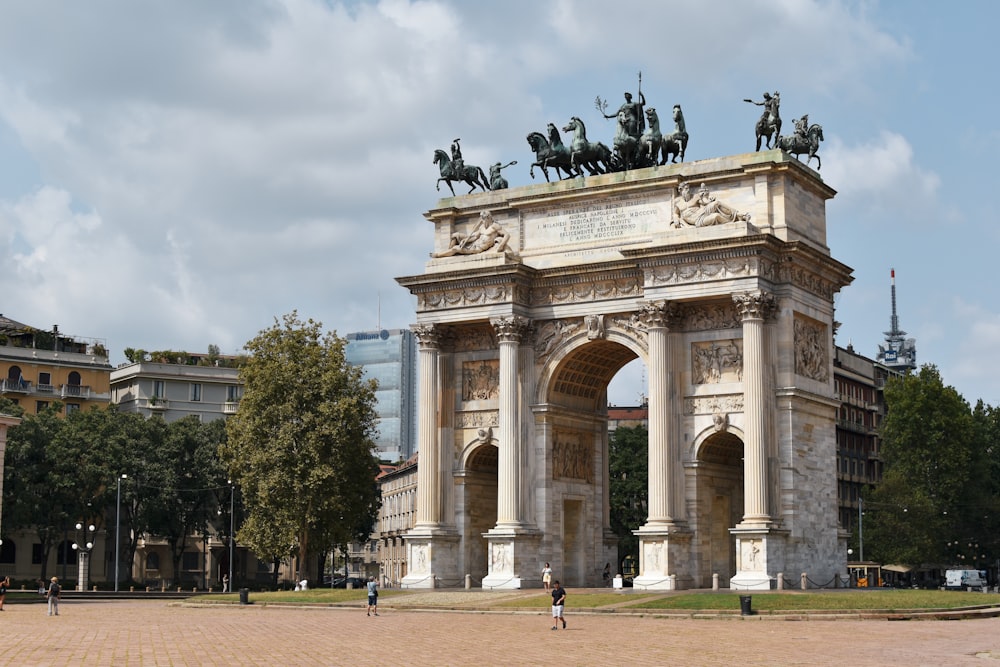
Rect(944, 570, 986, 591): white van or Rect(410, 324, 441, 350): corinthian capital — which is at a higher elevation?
Rect(410, 324, 441, 350): corinthian capital

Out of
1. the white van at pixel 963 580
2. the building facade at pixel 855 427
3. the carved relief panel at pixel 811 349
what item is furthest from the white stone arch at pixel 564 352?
the building facade at pixel 855 427

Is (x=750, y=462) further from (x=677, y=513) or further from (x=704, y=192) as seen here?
(x=704, y=192)

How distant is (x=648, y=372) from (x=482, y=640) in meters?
24.4

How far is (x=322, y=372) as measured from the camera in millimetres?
→ 73250

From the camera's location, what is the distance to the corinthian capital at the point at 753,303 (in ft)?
185

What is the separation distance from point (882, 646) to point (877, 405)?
97.7 metres

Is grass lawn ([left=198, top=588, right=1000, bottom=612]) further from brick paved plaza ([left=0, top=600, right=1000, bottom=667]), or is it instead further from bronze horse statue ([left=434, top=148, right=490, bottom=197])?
bronze horse statue ([left=434, top=148, right=490, bottom=197])

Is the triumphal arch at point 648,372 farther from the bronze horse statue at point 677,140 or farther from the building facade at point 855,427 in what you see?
the building facade at point 855,427

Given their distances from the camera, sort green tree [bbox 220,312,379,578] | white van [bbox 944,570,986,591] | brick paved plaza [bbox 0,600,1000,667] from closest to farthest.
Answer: brick paved plaza [bbox 0,600,1000,667] < green tree [bbox 220,312,379,578] < white van [bbox 944,570,986,591]

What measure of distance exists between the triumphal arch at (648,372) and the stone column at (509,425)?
90 mm

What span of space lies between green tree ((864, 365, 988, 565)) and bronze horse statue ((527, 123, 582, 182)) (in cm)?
3990

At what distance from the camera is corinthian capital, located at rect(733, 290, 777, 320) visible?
185 feet

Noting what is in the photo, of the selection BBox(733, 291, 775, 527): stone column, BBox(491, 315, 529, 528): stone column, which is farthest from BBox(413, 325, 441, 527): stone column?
BBox(733, 291, 775, 527): stone column

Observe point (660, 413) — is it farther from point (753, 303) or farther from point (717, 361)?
point (753, 303)
